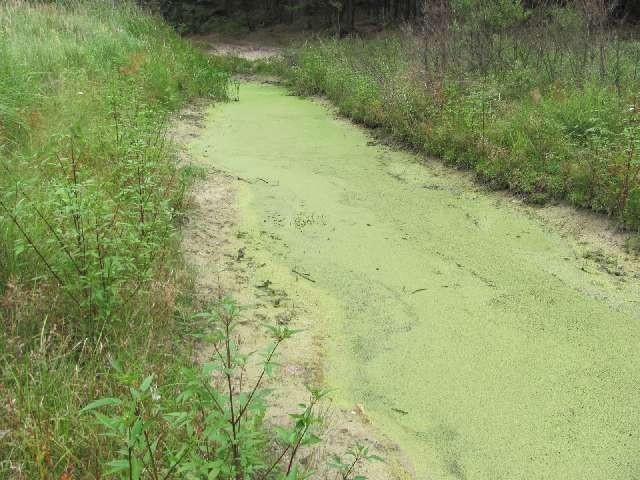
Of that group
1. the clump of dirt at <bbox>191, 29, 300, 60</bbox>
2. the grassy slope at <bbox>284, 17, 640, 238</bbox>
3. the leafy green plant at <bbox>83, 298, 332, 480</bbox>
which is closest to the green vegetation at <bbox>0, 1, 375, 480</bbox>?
the leafy green plant at <bbox>83, 298, 332, 480</bbox>

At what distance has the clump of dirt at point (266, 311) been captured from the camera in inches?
80.9

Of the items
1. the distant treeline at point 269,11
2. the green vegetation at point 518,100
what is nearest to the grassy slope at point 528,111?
the green vegetation at point 518,100

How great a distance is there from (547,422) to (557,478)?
0.28m

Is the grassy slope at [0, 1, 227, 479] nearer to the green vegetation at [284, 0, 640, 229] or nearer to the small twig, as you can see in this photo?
the small twig

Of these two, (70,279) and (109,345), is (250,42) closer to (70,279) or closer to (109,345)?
(70,279)

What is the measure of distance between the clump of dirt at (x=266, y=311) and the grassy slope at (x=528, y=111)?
6.89 feet

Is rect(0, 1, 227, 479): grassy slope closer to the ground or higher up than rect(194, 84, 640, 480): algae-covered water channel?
higher up

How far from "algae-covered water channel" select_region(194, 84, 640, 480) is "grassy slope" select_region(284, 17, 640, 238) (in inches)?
14.2

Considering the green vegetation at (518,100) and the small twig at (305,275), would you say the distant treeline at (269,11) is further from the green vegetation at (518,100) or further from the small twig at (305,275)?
the small twig at (305,275)

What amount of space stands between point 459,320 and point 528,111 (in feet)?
9.43

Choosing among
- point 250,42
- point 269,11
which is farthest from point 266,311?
point 269,11

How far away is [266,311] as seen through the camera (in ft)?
9.52

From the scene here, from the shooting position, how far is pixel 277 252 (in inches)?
142

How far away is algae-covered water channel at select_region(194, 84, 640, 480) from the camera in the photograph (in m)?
2.12
